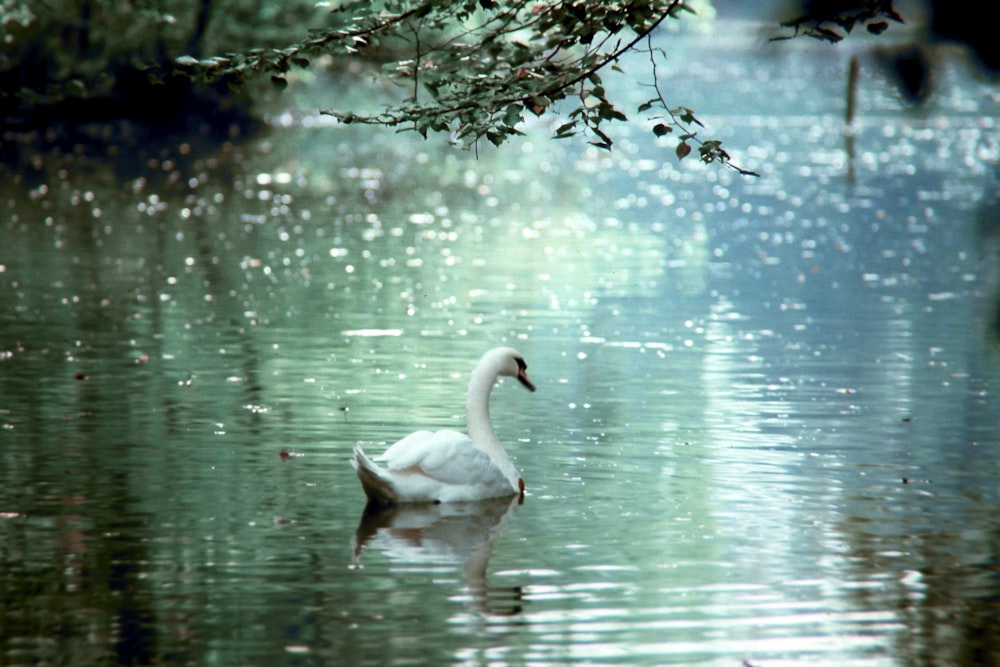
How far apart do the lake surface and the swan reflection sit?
0.03 m

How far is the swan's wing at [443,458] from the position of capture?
10.0 m

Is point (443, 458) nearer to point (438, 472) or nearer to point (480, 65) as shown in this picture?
point (438, 472)

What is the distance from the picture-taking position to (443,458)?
1011cm

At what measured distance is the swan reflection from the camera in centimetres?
829

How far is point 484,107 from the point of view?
8797mm

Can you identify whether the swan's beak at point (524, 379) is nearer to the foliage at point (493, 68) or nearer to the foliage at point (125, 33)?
the foliage at point (493, 68)

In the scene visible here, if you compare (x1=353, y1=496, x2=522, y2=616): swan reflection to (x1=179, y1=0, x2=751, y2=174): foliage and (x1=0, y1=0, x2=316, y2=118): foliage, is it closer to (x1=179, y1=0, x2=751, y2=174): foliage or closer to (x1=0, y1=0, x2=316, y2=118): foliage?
(x1=179, y1=0, x2=751, y2=174): foliage

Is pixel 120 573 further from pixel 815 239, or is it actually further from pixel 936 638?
pixel 815 239

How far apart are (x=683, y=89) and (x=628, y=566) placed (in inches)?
3341

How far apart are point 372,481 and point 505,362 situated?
5.59ft

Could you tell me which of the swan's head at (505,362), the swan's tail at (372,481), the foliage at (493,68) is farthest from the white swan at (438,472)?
the foliage at (493,68)

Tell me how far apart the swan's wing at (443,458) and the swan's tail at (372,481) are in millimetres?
137

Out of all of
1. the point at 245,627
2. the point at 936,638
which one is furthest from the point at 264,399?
the point at 936,638

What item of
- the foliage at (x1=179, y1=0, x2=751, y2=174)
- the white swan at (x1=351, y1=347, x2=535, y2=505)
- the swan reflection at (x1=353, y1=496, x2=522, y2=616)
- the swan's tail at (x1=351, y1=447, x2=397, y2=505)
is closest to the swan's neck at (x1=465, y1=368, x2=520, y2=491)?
the white swan at (x1=351, y1=347, x2=535, y2=505)
